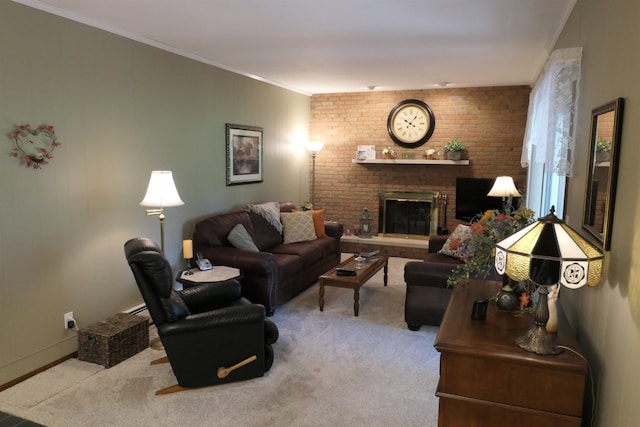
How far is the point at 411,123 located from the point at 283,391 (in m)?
5.02

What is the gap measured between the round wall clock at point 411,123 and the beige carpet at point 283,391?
3759mm

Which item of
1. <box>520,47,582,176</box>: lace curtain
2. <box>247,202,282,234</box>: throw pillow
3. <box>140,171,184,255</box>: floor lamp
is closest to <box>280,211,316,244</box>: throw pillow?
<box>247,202,282,234</box>: throw pillow

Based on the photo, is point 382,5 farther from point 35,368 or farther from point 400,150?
point 400,150

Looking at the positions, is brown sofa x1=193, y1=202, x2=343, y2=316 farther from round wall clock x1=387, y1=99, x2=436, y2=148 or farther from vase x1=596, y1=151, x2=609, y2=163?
vase x1=596, y1=151, x2=609, y2=163

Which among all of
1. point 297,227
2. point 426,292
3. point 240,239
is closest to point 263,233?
point 297,227

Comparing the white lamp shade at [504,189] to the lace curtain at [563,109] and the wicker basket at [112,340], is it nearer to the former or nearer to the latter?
the lace curtain at [563,109]

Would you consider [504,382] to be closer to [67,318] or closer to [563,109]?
[563,109]

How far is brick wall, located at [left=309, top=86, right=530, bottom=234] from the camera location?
21.7 ft

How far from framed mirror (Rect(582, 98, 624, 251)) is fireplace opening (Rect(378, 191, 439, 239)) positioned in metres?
4.88

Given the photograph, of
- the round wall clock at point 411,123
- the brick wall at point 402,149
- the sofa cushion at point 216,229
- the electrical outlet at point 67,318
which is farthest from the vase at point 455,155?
the electrical outlet at point 67,318

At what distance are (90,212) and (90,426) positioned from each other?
1657 millimetres

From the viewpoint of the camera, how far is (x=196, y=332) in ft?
9.66

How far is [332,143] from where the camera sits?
299 inches

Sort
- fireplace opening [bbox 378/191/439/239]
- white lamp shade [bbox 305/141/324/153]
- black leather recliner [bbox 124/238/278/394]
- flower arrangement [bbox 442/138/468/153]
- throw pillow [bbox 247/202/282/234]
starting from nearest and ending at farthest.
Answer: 1. black leather recliner [bbox 124/238/278/394]
2. throw pillow [bbox 247/202/282/234]
3. flower arrangement [bbox 442/138/468/153]
4. fireplace opening [bbox 378/191/439/239]
5. white lamp shade [bbox 305/141/324/153]
